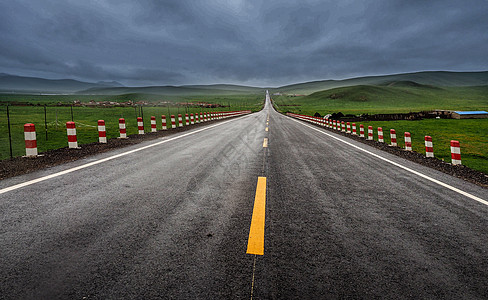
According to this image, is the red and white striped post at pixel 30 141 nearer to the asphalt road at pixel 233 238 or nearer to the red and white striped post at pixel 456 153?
the asphalt road at pixel 233 238

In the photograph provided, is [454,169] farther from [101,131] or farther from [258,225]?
[101,131]

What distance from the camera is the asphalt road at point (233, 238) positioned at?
217 cm

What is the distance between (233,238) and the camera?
2.92 metres

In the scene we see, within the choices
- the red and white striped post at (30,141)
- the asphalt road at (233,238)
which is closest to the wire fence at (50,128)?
the red and white striped post at (30,141)

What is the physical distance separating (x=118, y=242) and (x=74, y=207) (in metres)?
1.43

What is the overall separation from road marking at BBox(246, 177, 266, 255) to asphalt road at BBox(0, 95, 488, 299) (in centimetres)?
7

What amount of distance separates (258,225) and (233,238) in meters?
0.43

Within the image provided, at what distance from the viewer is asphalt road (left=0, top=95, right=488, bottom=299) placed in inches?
85.6

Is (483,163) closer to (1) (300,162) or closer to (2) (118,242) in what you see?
(1) (300,162)

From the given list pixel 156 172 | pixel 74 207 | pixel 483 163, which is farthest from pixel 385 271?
pixel 483 163

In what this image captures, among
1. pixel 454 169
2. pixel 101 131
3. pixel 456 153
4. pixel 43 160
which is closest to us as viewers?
pixel 43 160

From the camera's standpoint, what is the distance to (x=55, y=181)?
501 centimetres

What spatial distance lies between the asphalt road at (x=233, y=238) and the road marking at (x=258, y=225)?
69 mm

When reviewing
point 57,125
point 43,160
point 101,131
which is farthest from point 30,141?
point 57,125
